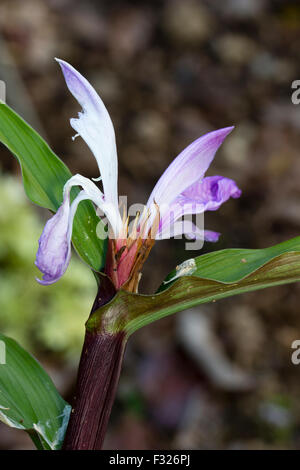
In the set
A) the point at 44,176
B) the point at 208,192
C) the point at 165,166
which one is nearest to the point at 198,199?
the point at 208,192

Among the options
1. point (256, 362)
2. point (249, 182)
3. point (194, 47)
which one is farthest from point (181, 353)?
point (194, 47)

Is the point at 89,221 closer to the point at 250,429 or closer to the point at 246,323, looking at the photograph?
the point at 250,429

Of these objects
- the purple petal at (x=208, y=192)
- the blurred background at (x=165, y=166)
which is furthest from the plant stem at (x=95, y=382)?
the blurred background at (x=165, y=166)

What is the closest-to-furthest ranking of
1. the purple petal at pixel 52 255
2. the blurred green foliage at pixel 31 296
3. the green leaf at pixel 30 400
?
the purple petal at pixel 52 255
the green leaf at pixel 30 400
the blurred green foliage at pixel 31 296

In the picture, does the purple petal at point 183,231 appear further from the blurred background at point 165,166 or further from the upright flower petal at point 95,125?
the blurred background at point 165,166

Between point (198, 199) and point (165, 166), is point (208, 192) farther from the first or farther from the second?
point (165, 166)

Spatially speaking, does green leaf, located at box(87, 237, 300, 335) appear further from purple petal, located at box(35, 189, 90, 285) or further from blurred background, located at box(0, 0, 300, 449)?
blurred background, located at box(0, 0, 300, 449)
